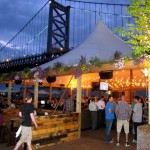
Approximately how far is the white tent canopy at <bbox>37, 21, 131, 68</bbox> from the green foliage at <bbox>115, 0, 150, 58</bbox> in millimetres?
1968

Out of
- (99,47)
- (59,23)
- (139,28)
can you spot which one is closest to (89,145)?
(99,47)

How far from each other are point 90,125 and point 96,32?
3.50 meters

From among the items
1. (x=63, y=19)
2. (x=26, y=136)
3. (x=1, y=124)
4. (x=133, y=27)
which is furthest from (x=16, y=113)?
(x=63, y=19)

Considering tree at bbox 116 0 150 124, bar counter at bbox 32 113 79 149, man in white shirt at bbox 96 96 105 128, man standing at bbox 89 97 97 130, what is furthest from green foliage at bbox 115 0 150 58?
man in white shirt at bbox 96 96 105 128

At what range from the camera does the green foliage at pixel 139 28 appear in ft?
16.9

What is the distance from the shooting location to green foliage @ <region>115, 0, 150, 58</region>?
5.16m

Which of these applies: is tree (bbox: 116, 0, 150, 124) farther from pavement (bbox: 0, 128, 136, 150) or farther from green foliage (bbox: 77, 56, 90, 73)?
pavement (bbox: 0, 128, 136, 150)

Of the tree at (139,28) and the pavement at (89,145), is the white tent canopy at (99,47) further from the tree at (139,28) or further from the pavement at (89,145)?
the pavement at (89,145)

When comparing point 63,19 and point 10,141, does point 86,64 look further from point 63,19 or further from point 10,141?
point 63,19

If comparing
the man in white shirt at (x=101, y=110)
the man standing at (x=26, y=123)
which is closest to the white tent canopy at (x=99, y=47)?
the man in white shirt at (x=101, y=110)

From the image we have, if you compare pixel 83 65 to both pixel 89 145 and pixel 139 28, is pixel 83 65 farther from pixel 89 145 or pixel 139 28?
pixel 139 28

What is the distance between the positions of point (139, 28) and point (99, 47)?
125 inches

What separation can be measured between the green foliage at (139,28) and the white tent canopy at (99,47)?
197 centimetres

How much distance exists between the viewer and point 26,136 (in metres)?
5.25
